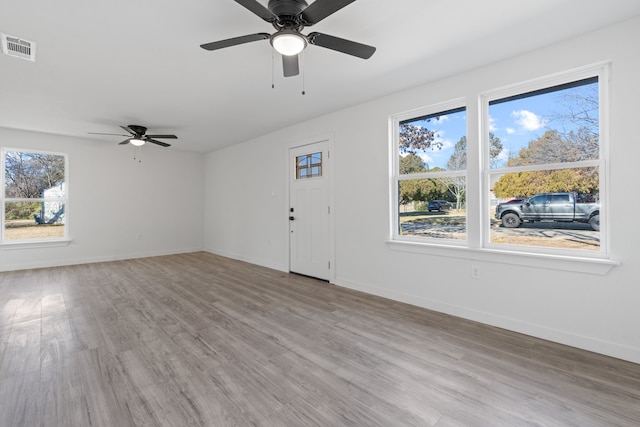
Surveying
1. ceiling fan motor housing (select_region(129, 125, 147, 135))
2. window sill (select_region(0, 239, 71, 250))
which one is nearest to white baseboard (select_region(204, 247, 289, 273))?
window sill (select_region(0, 239, 71, 250))

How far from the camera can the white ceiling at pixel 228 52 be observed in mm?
2072

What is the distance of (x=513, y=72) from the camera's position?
2.73 meters

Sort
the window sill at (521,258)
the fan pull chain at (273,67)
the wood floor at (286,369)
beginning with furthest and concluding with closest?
the fan pull chain at (273,67)
the window sill at (521,258)
the wood floor at (286,369)

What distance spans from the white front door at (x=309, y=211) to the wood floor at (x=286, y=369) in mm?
1175

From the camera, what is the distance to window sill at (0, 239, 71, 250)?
5207 mm

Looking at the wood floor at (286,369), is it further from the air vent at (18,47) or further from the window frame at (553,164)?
the air vent at (18,47)

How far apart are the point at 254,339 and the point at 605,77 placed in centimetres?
374

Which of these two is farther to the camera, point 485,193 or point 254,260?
point 254,260

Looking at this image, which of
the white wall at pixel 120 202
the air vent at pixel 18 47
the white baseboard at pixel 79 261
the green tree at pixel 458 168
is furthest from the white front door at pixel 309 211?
the white baseboard at pixel 79 261

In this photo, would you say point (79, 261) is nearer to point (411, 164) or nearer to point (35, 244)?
point (35, 244)

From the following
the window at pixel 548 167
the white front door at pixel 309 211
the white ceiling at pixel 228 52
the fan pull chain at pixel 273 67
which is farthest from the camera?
the white front door at pixel 309 211

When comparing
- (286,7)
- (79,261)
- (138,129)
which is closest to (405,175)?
(286,7)

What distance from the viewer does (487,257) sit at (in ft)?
9.51

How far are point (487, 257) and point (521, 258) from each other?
290 millimetres
